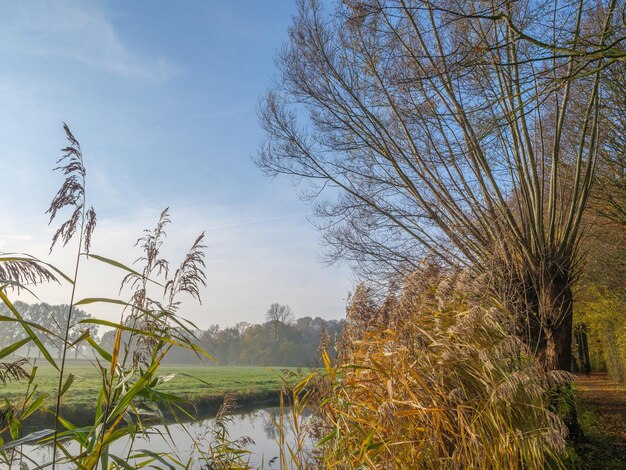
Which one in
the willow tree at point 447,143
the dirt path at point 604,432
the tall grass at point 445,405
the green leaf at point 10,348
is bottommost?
the dirt path at point 604,432

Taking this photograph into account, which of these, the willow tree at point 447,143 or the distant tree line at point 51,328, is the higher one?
the willow tree at point 447,143

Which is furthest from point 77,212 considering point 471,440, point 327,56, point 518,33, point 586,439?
point 586,439

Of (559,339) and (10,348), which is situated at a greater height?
(10,348)

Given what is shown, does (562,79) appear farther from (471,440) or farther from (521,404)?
(471,440)

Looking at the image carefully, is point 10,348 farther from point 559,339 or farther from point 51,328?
point 559,339

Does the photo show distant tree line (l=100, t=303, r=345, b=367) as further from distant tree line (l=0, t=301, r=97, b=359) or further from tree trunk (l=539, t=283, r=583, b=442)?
distant tree line (l=0, t=301, r=97, b=359)

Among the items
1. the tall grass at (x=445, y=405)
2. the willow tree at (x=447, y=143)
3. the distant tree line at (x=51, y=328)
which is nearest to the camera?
the distant tree line at (x=51, y=328)

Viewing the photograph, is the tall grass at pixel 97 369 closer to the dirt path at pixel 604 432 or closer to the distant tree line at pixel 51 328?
the distant tree line at pixel 51 328

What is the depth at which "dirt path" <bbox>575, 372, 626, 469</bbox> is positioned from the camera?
731 cm

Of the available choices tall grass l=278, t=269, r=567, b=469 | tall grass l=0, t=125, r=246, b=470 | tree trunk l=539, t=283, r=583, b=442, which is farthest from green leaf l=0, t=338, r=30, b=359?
tree trunk l=539, t=283, r=583, b=442

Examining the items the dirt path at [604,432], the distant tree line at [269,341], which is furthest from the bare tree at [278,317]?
the dirt path at [604,432]

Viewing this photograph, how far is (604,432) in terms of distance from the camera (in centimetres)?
944

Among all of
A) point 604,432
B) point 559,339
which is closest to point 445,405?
point 559,339

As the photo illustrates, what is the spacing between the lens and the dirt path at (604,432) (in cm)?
731
